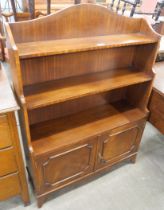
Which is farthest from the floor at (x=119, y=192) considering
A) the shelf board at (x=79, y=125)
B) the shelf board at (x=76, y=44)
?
the shelf board at (x=76, y=44)

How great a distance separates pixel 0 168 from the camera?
1140 mm

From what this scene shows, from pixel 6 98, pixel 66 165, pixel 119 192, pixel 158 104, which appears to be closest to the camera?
pixel 6 98

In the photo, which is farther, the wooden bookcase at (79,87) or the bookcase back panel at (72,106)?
the bookcase back panel at (72,106)

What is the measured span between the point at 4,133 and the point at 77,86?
502 millimetres

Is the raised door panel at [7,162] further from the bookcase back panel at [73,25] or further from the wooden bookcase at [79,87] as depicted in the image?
the bookcase back panel at [73,25]

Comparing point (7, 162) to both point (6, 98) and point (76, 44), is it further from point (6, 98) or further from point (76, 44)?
point (76, 44)

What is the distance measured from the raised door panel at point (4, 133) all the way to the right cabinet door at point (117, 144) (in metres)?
0.63

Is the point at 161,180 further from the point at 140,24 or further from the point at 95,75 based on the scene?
the point at 140,24

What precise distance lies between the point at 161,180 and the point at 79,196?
74 centimetres

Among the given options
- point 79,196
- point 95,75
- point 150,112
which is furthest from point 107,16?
point 79,196

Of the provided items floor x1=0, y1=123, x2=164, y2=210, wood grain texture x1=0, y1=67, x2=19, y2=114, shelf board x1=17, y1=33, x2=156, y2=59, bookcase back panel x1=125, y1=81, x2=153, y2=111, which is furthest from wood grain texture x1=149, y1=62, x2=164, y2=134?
wood grain texture x1=0, y1=67, x2=19, y2=114

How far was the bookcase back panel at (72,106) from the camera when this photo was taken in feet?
4.53

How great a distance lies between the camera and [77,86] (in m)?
1.21

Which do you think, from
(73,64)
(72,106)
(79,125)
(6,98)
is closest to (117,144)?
(79,125)
